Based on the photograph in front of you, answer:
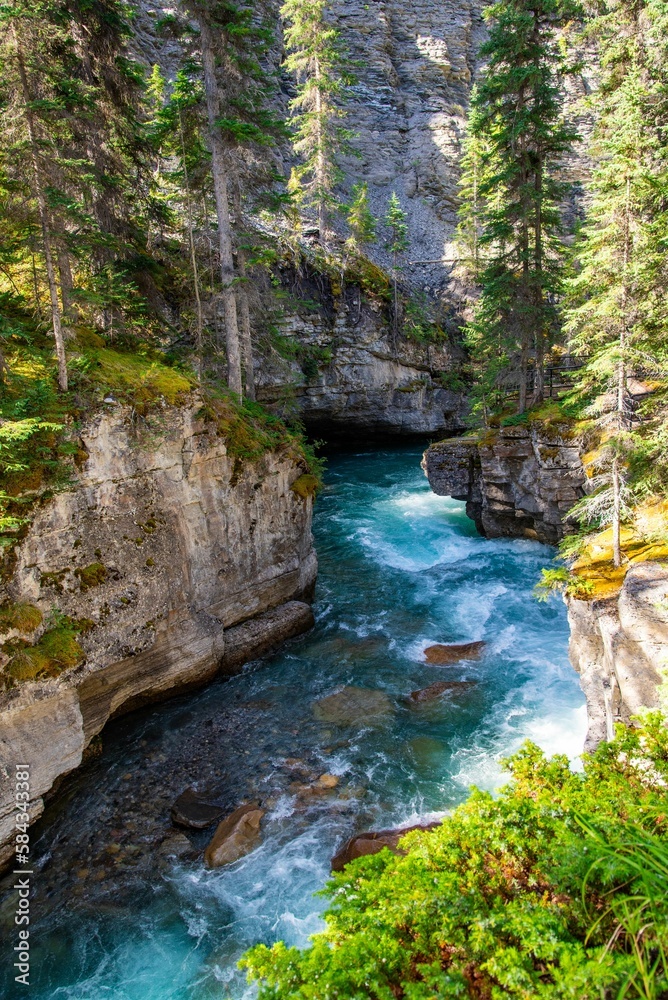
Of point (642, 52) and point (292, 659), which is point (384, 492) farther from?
point (642, 52)

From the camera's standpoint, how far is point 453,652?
579 inches

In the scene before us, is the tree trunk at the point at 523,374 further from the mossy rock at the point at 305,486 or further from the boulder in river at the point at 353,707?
the boulder in river at the point at 353,707

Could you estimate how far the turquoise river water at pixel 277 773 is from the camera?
782 cm

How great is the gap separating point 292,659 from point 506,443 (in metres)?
11.5

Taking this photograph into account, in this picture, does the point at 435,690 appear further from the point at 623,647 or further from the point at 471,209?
the point at 471,209

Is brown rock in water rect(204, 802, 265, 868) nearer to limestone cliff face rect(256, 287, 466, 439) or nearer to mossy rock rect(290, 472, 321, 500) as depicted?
mossy rock rect(290, 472, 321, 500)

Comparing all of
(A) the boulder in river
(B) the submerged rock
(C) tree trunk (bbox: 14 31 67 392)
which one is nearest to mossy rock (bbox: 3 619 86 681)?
(B) the submerged rock

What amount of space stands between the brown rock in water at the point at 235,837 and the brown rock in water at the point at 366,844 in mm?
1569

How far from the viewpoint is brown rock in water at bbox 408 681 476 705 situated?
1282 centimetres

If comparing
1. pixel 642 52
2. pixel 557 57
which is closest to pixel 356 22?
pixel 557 57

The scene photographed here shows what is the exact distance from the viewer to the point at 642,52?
14977 millimetres

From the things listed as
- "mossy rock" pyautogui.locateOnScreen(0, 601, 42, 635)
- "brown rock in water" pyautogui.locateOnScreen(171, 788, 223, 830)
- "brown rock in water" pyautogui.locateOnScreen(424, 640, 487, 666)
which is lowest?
"brown rock in water" pyautogui.locateOnScreen(171, 788, 223, 830)

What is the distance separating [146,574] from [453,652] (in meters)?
8.64

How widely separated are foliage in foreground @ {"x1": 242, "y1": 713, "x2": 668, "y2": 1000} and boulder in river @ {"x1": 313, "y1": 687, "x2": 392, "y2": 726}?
7.84 metres
